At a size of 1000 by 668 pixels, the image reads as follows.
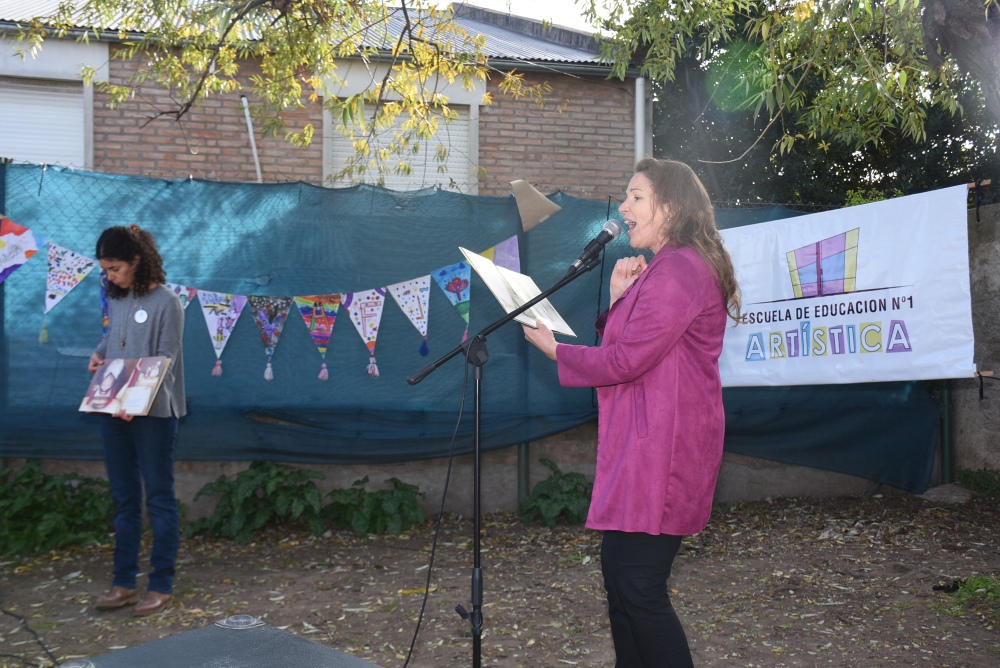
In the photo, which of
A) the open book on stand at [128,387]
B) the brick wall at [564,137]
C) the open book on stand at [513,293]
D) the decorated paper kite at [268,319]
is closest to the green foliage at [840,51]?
the brick wall at [564,137]

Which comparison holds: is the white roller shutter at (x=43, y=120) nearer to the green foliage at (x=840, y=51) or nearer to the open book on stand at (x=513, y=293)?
the green foliage at (x=840, y=51)

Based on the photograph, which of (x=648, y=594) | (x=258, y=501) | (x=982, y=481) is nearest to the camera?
(x=648, y=594)

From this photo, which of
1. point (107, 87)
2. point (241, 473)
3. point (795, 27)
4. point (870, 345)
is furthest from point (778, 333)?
point (107, 87)

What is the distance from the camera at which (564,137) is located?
8805 millimetres

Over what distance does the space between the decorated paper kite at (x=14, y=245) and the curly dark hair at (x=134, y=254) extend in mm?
1456

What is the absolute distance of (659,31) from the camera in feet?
20.4

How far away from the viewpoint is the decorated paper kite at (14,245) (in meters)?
Answer: 5.46

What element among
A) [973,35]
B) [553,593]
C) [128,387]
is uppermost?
[973,35]

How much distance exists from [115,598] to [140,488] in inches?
23.2

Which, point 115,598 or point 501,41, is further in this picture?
point 501,41

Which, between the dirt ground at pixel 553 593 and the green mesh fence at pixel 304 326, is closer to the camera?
the dirt ground at pixel 553 593

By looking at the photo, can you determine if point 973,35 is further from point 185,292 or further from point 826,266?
point 185,292

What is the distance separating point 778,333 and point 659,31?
2.39m

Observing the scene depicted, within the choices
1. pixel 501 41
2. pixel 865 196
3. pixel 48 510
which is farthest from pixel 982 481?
pixel 501 41
